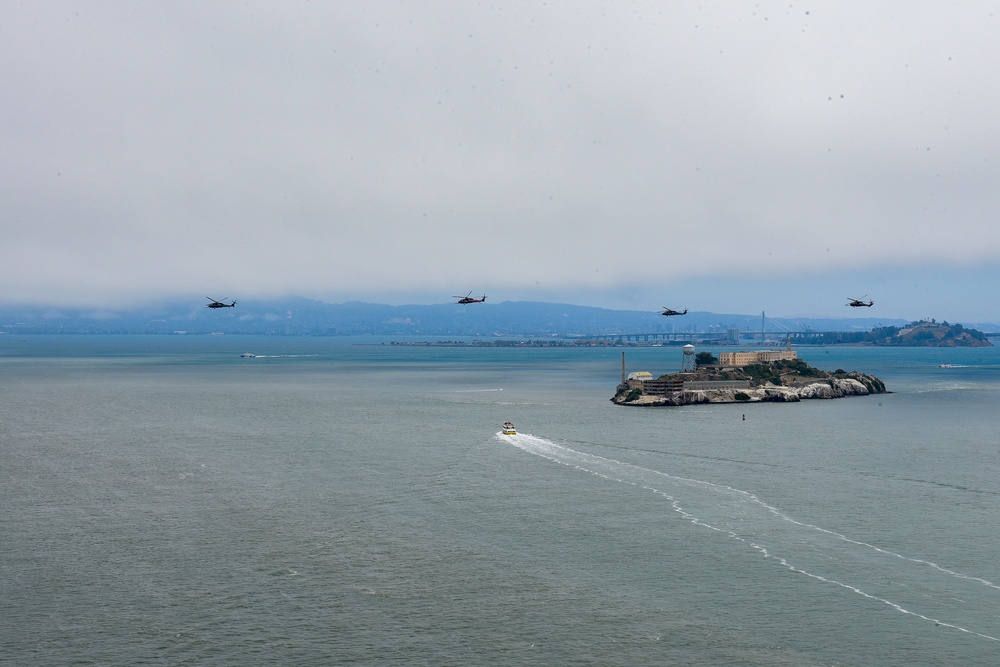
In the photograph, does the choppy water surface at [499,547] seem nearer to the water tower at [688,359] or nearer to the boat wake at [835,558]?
the boat wake at [835,558]

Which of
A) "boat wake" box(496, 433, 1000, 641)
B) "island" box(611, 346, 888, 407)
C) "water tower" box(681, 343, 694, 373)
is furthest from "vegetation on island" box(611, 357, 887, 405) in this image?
"boat wake" box(496, 433, 1000, 641)

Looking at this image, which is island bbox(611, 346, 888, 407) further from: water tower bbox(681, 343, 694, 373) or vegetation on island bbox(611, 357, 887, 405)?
water tower bbox(681, 343, 694, 373)

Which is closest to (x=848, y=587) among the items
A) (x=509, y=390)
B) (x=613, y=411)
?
(x=613, y=411)

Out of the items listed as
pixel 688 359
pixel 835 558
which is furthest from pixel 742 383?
pixel 835 558

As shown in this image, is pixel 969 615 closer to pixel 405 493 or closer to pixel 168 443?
pixel 405 493

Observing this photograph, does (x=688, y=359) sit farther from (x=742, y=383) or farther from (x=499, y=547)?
(x=499, y=547)
